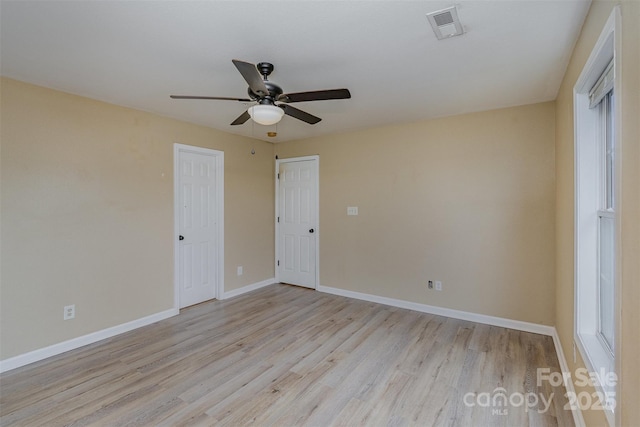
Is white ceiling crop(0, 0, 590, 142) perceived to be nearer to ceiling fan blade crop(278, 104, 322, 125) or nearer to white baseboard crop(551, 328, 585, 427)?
ceiling fan blade crop(278, 104, 322, 125)

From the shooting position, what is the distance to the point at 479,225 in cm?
335

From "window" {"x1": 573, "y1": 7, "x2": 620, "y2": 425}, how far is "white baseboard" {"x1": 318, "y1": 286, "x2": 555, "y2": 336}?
1413 mm

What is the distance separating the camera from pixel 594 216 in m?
1.80

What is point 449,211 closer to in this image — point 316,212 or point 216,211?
point 316,212

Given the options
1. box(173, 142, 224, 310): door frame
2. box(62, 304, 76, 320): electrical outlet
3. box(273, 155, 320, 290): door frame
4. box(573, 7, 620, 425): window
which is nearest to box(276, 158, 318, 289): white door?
box(273, 155, 320, 290): door frame

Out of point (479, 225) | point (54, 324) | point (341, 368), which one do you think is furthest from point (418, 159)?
point (54, 324)

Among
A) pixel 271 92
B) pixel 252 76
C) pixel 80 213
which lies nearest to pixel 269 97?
pixel 271 92

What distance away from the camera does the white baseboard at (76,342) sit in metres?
2.46

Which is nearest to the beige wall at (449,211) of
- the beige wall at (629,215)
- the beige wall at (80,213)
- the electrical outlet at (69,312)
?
the beige wall at (629,215)

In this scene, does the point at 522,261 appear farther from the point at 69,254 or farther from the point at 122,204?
the point at 69,254

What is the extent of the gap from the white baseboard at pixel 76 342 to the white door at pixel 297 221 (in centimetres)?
192

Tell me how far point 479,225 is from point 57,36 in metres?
4.03

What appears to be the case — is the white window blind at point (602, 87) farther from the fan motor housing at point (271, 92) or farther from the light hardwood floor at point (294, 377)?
the light hardwood floor at point (294, 377)

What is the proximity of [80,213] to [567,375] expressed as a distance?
4444 mm
